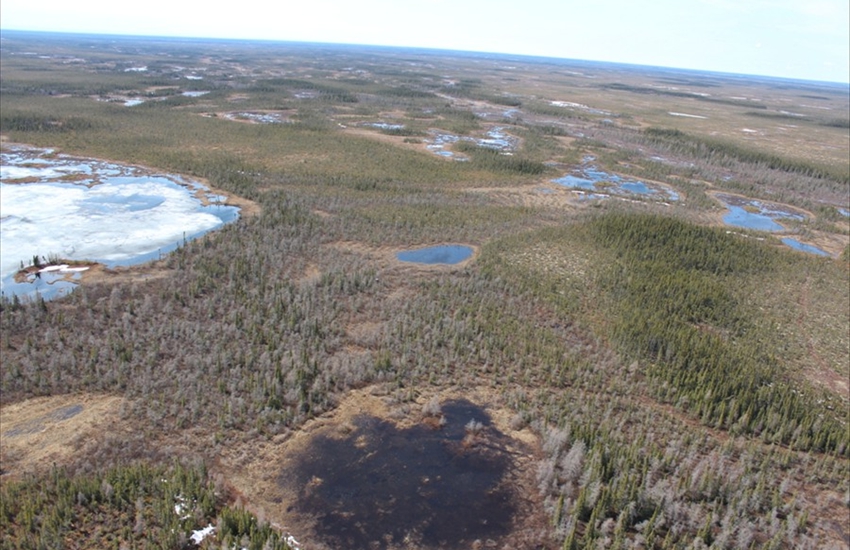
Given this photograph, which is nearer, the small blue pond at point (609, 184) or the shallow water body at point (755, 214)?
the shallow water body at point (755, 214)

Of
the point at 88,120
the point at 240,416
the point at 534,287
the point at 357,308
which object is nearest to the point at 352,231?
the point at 357,308

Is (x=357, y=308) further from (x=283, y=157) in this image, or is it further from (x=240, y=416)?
(x=283, y=157)

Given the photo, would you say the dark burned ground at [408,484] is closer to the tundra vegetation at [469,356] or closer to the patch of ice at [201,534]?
the tundra vegetation at [469,356]

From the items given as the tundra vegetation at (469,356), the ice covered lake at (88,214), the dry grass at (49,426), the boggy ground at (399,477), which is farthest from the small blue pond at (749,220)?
the dry grass at (49,426)

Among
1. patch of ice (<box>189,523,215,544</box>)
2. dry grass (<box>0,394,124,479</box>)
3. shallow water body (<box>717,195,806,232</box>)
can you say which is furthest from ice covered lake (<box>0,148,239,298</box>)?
shallow water body (<box>717,195,806,232</box>)

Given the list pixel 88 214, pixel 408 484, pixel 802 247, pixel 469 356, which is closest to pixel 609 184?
pixel 802 247

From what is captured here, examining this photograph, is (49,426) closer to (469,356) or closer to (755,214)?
(469,356)

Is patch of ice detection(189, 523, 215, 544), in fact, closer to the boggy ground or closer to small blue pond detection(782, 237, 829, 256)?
the boggy ground
